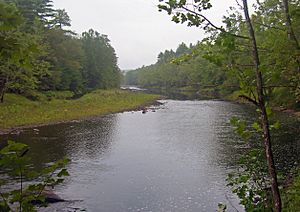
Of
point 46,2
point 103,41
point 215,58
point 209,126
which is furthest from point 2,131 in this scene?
point 103,41

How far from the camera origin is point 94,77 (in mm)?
94125

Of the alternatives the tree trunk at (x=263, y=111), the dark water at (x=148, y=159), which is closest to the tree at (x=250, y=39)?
the tree trunk at (x=263, y=111)

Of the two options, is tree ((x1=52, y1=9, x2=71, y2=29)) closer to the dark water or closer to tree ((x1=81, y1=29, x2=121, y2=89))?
tree ((x1=81, y1=29, x2=121, y2=89))

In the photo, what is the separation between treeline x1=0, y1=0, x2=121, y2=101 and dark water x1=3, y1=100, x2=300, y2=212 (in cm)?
618

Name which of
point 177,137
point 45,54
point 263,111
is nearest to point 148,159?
point 177,137

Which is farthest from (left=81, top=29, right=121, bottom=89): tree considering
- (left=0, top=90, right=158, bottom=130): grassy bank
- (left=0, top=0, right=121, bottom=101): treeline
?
(left=0, top=90, right=158, bottom=130): grassy bank

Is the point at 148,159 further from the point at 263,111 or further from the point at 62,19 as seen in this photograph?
the point at 62,19

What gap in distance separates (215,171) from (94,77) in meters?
79.2

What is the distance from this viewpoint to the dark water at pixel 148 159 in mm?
14141

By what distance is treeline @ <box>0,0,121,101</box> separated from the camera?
3.02 metres

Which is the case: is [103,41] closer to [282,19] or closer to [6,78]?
[6,78]

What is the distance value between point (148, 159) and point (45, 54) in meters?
33.2

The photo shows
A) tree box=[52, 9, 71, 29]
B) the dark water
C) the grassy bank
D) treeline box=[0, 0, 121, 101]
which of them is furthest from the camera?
tree box=[52, 9, 71, 29]

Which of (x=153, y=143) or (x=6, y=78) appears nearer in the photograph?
(x=153, y=143)
